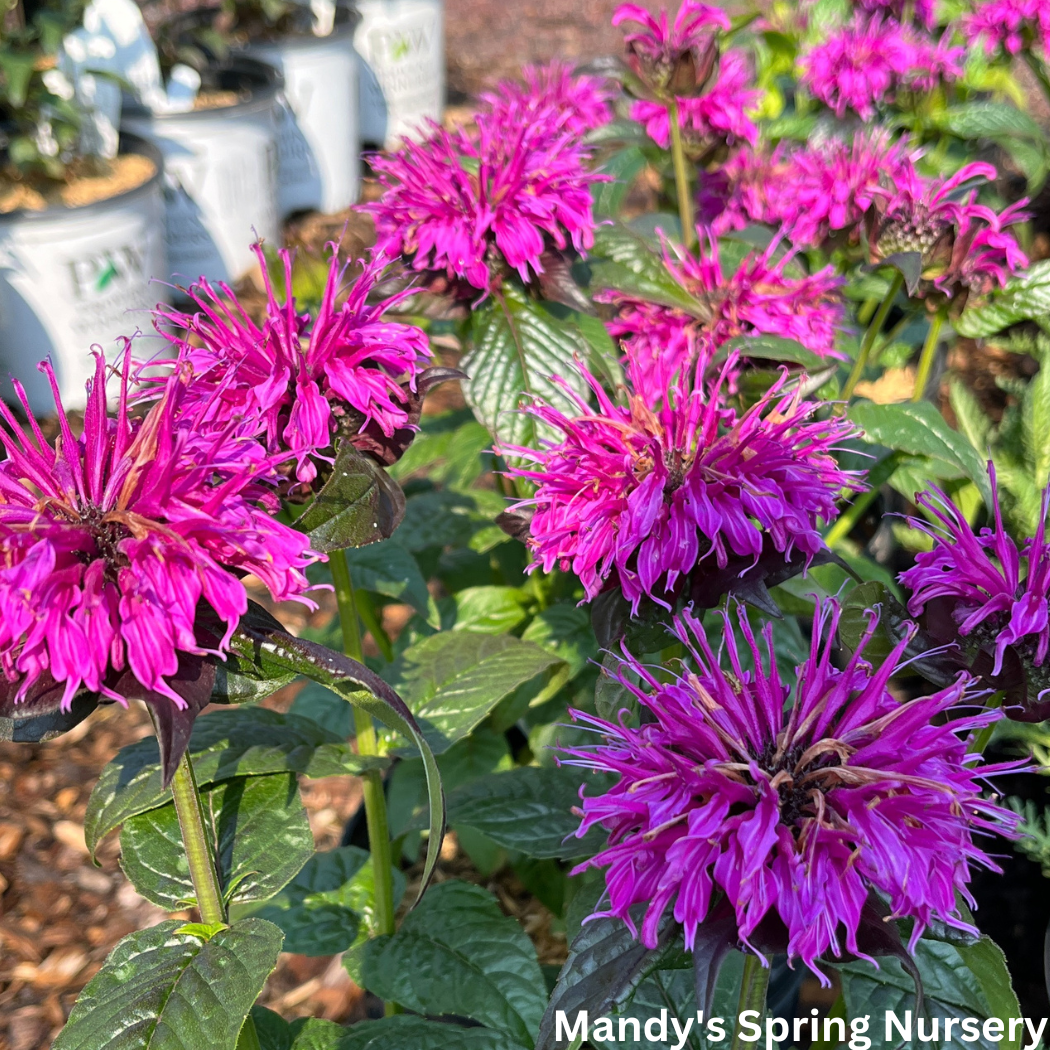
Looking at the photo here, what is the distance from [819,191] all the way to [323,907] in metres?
1.20

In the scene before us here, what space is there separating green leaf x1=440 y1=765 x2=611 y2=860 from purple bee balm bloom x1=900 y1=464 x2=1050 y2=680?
1.08 ft

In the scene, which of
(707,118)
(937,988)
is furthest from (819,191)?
→ (937,988)

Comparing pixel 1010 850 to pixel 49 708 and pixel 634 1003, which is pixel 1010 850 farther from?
pixel 49 708

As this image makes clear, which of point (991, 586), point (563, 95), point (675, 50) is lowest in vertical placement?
point (991, 586)

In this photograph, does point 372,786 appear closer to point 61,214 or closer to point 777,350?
point 777,350

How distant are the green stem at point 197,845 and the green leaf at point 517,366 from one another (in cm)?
49

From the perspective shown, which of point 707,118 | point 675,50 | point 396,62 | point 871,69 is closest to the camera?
point 675,50

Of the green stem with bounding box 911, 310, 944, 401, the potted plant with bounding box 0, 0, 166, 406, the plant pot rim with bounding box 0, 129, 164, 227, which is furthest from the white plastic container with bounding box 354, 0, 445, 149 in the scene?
the green stem with bounding box 911, 310, 944, 401

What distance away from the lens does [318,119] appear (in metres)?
3.69

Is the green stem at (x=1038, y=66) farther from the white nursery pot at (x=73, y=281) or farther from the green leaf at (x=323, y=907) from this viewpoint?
the green leaf at (x=323, y=907)

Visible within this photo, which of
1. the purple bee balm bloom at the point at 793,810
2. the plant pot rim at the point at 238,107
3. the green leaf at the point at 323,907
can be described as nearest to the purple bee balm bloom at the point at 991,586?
the purple bee balm bloom at the point at 793,810

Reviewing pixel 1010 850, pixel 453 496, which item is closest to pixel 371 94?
pixel 453 496

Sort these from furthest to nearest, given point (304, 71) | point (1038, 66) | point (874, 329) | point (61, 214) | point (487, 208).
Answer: point (304, 71) → point (61, 214) → point (1038, 66) → point (874, 329) → point (487, 208)

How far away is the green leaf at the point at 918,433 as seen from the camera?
3.64ft
